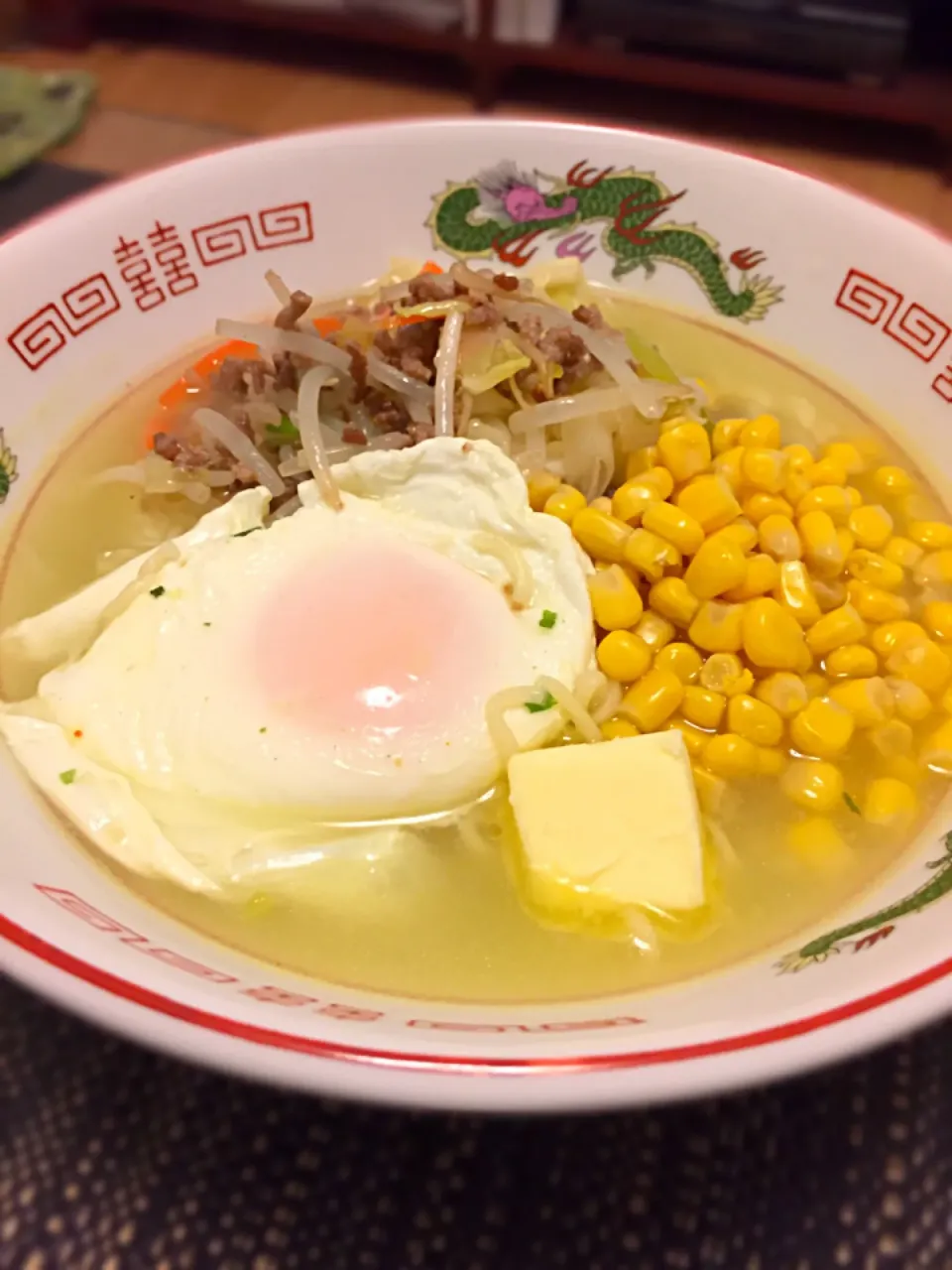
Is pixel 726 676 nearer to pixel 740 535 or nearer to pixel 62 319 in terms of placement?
pixel 740 535

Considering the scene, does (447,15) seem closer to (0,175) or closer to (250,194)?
(0,175)

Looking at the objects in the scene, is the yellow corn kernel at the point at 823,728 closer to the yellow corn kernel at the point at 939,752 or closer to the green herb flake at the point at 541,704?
the yellow corn kernel at the point at 939,752

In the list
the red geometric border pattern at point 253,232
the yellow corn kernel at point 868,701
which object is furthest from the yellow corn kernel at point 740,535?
the red geometric border pattern at point 253,232

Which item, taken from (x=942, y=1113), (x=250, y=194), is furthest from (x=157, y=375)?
(x=942, y=1113)

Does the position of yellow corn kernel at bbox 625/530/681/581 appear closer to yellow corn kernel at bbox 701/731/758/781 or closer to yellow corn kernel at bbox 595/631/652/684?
yellow corn kernel at bbox 595/631/652/684

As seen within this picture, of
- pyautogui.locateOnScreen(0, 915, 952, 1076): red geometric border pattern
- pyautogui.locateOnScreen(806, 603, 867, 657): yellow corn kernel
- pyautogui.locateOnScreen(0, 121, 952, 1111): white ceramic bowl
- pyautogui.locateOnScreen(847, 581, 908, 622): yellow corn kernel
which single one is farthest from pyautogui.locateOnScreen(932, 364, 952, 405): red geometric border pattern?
pyautogui.locateOnScreen(0, 915, 952, 1076): red geometric border pattern

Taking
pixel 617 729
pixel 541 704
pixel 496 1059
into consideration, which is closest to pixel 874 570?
pixel 617 729

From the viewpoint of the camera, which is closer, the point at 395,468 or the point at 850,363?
the point at 395,468
